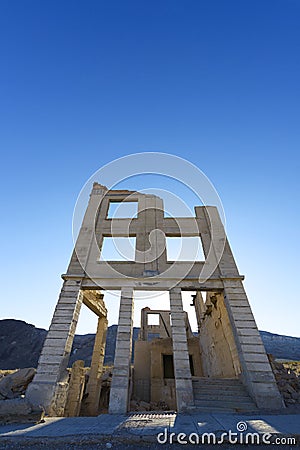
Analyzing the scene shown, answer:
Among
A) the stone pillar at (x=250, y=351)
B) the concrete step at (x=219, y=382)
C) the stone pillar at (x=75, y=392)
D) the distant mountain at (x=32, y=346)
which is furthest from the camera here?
the distant mountain at (x=32, y=346)

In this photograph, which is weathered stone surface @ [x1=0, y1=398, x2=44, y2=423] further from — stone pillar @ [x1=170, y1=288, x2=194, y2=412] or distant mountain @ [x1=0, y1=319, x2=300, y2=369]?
distant mountain @ [x1=0, y1=319, x2=300, y2=369]

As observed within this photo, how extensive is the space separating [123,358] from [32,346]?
1726 inches

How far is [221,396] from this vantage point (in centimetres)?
745

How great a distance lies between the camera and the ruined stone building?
24.3 feet

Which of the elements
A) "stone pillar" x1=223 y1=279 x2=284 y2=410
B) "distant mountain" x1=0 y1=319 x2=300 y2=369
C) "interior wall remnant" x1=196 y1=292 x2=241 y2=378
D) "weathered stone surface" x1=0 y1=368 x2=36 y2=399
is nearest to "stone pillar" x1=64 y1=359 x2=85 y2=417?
"weathered stone surface" x1=0 y1=368 x2=36 y2=399

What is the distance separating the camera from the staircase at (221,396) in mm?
6695

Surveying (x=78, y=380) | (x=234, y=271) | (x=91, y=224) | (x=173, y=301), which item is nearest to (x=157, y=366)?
(x=78, y=380)

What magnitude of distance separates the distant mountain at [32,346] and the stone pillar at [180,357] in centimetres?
3397

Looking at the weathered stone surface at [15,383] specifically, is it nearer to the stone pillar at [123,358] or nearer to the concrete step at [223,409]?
the stone pillar at [123,358]

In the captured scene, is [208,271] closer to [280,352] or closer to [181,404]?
[181,404]

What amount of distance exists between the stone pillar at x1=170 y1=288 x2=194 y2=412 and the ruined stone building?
33 millimetres

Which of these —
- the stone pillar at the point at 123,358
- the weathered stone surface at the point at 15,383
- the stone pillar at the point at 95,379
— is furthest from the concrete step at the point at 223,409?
the stone pillar at the point at 95,379

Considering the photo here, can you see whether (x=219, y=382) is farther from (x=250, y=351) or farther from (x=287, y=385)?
(x=287, y=385)

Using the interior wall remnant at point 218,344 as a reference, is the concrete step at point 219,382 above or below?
below
